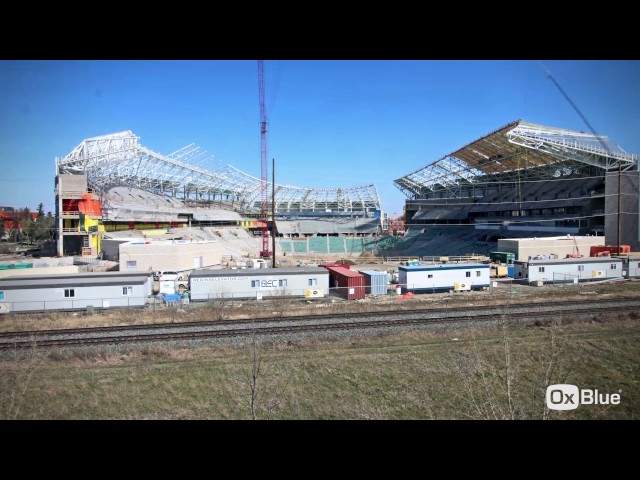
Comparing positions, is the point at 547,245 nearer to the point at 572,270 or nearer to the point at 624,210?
the point at 624,210

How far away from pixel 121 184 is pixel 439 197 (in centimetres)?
3100

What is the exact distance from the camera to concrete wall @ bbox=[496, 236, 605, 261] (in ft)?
65.6

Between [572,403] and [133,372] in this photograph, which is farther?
[133,372]

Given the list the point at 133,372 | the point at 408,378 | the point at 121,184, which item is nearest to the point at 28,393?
the point at 133,372

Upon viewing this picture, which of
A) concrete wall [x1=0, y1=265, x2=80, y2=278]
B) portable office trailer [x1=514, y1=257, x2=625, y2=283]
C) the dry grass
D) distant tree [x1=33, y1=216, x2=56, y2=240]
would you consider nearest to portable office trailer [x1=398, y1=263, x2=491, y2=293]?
the dry grass

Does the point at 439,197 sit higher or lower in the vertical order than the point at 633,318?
higher

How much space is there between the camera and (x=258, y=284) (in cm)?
1339

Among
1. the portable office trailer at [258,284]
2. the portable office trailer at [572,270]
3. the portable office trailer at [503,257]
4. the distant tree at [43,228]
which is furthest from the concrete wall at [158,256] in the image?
the distant tree at [43,228]

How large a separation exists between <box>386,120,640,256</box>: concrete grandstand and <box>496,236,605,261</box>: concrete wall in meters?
1.26

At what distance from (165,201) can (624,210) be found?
121ft

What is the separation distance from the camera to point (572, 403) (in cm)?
→ 345

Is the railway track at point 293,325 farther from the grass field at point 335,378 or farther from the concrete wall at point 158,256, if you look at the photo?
the concrete wall at point 158,256
